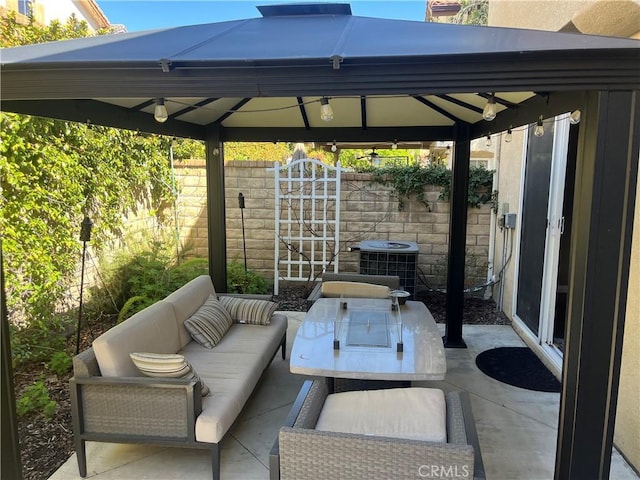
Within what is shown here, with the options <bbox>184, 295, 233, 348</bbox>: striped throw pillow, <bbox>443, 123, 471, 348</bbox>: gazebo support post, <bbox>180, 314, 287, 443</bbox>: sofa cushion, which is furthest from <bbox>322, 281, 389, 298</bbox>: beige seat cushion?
<bbox>184, 295, 233, 348</bbox>: striped throw pillow

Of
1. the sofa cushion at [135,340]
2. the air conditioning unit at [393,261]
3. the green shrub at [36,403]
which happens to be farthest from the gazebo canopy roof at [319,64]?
the air conditioning unit at [393,261]

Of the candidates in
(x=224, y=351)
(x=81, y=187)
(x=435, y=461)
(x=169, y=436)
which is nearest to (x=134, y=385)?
(x=169, y=436)

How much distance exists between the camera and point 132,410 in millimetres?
2705

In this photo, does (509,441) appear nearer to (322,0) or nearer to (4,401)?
(4,401)

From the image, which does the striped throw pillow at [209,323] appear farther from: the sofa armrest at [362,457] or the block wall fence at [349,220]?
the block wall fence at [349,220]

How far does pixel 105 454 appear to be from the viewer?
297 centimetres

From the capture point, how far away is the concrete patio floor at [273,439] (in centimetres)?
279

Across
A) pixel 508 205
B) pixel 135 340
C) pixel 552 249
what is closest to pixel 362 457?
pixel 135 340

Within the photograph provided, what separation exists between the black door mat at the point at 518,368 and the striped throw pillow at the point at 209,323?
97.1 inches

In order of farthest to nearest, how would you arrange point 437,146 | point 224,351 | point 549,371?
point 437,146, point 549,371, point 224,351

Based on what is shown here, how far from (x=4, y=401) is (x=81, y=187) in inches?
117

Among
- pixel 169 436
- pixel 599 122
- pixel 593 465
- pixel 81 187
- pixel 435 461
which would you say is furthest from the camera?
pixel 81 187

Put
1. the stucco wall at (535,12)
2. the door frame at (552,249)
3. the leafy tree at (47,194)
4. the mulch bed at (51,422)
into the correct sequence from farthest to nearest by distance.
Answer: the door frame at (552,249) → the leafy tree at (47,194) → the stucco wall at (535,12) → the mulch bed at (51,422)

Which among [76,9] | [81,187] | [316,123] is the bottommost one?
[81,187]
